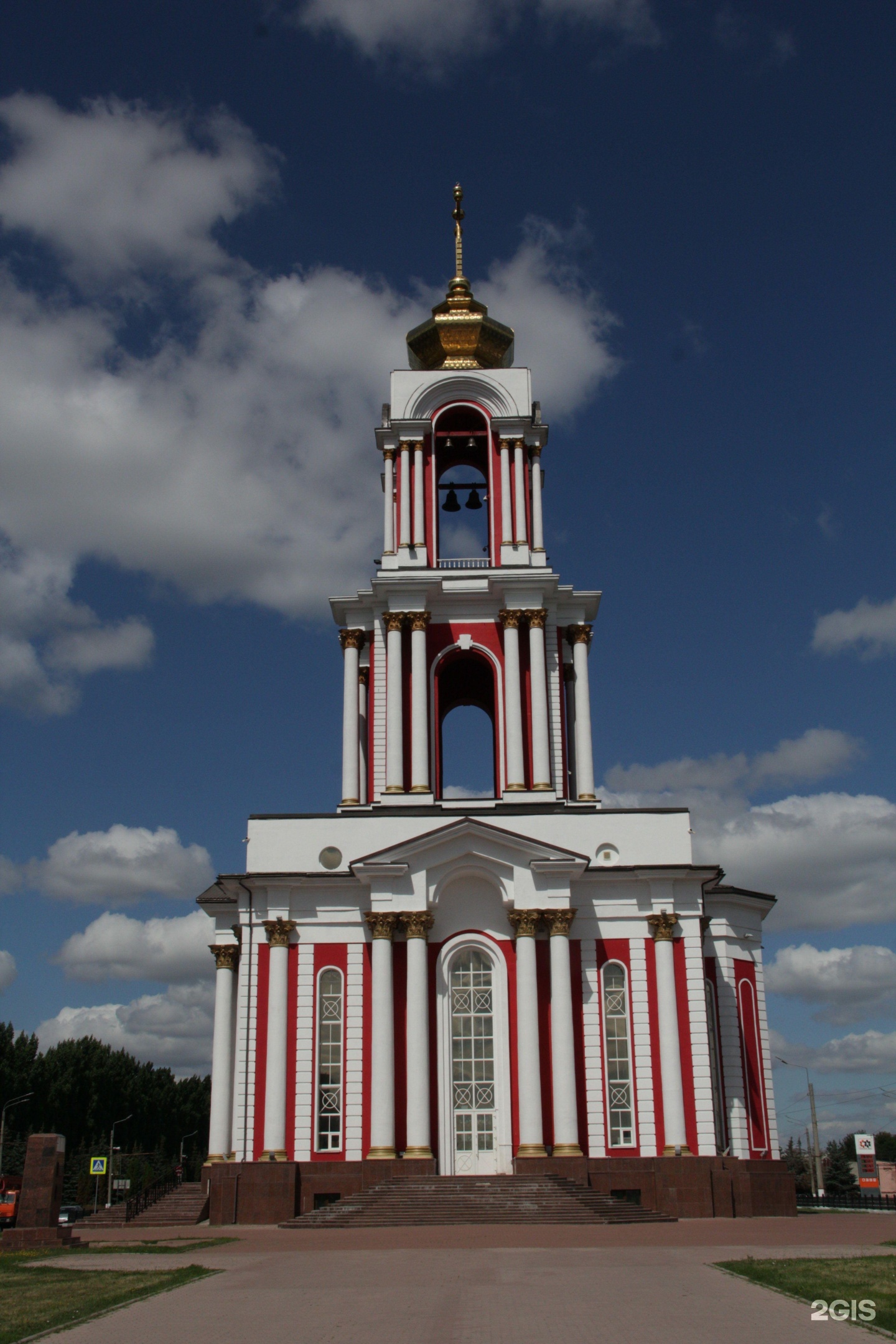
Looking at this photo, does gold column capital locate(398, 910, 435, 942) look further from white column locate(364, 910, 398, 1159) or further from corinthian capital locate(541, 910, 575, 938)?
corinthian capital locate(541, 910, 575, 938)

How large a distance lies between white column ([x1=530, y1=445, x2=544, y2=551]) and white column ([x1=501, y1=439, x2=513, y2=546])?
0.74 meters

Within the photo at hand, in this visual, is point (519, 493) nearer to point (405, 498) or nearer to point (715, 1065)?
point (405, 498)

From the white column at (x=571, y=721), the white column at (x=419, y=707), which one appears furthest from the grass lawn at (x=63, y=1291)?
the white column at (x=571, y=721)

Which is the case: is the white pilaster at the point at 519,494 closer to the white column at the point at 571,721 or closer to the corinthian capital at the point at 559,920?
the white column at the point at 571,721

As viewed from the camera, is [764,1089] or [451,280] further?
[451,280]

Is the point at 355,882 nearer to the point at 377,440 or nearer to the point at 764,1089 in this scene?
the point at 764,1089

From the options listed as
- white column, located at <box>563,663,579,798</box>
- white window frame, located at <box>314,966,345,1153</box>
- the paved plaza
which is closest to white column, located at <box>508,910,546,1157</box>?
white window frame, located at <box>314,966,345,1153</box>

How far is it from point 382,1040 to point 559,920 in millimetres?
4993

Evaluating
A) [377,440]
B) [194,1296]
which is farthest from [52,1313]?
[377,440]

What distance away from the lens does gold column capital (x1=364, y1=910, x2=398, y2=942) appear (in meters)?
→ 29.8

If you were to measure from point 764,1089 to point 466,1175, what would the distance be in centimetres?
884

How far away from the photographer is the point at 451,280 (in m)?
40.8

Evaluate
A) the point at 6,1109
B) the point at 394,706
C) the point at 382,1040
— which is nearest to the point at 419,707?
the point at 394,706

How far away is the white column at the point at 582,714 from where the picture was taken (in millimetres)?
35219
